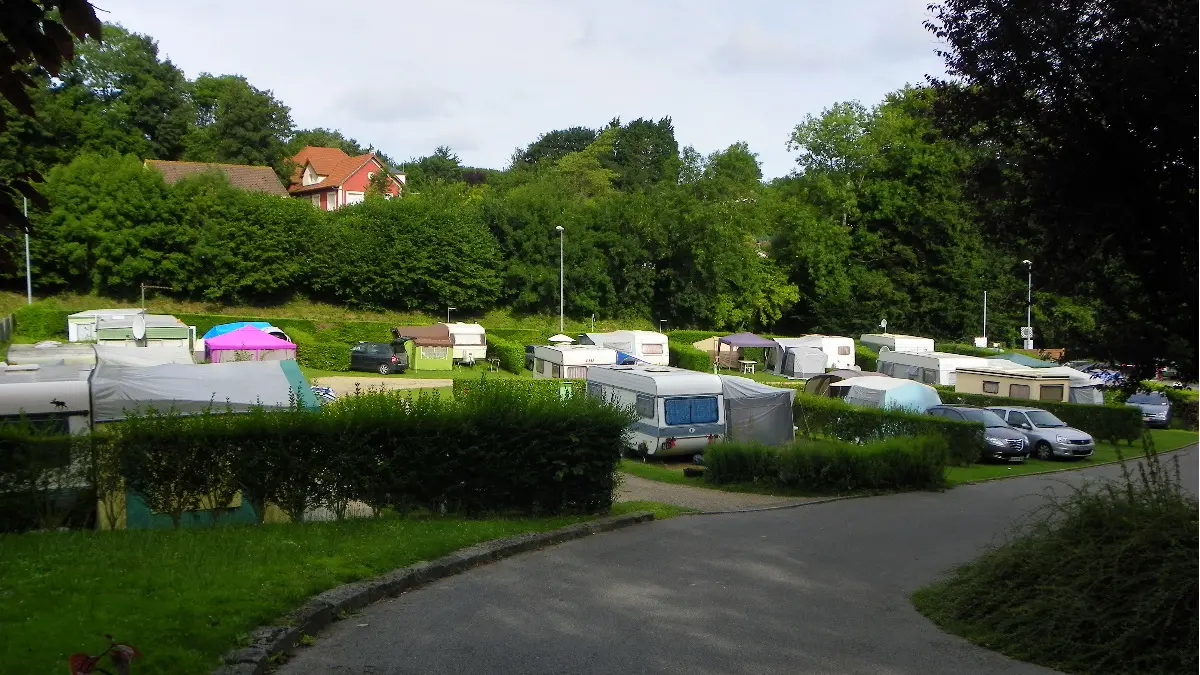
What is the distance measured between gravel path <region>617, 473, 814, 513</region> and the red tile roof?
4909 cm

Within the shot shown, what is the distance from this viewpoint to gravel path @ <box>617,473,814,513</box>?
1809cm

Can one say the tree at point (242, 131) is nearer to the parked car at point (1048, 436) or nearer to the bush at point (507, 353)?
the bush at point (507, 353)

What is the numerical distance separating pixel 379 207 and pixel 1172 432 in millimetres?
42969

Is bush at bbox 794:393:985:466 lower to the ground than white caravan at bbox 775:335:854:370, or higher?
lower

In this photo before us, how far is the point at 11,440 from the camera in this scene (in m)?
12.1

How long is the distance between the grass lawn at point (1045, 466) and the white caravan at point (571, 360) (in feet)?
65.4

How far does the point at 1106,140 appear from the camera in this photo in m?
8.87

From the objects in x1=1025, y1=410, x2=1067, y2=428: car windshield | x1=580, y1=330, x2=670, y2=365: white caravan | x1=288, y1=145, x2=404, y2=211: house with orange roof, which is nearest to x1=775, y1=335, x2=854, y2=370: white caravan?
x1=580, y1=330, x2=670, y2=365: white caravan

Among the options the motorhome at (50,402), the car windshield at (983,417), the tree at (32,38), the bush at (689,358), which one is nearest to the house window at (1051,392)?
the car windshield at (983,417)

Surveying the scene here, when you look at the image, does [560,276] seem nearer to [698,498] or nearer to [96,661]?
[698,498]

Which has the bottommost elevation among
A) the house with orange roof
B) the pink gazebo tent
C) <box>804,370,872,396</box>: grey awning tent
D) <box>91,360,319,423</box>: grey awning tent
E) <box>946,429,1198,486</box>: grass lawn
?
<box>946,429,1198,486</box>: grass lawn

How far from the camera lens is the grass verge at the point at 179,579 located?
A: 6859mm

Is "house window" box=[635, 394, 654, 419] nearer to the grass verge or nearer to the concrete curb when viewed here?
the concrete curb

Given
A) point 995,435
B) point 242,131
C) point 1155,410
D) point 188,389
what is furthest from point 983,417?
point 242,131
